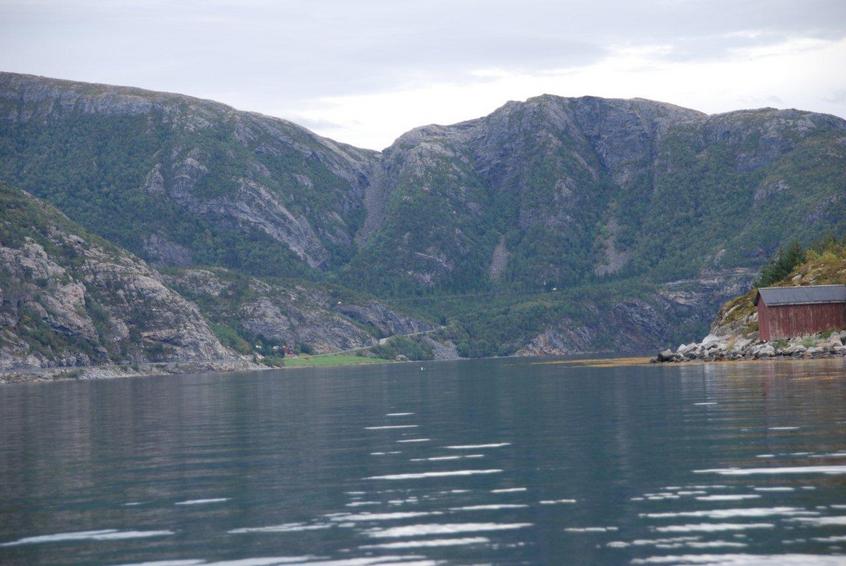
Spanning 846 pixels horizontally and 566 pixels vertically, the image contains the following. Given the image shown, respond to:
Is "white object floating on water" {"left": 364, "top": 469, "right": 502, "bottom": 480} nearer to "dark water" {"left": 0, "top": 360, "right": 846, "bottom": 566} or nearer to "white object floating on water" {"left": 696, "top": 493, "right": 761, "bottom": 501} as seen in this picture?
"dark water" {"left": 0, "top": 360, "right": 846, "bottom": 566}

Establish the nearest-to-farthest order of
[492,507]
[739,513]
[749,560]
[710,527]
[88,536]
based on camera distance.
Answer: [749,560] → [710,527] → [739,513] → [88,536] → [492,507]

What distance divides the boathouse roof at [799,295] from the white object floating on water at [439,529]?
295ft

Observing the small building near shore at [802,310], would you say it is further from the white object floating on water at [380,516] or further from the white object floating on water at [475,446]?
the white object floating on water at [380,516]

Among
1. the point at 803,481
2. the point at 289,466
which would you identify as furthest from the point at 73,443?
the point at 803,481

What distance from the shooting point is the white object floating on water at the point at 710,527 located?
68.5ft

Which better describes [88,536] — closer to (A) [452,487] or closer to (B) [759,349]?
(A) [452,487]

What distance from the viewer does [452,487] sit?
2748 cm

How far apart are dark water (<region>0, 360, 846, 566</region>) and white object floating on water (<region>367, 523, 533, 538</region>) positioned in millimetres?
65

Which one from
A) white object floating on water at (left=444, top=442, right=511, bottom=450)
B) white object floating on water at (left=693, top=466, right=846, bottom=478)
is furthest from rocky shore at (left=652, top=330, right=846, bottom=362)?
white object floating on water at (left=693, top=466, right=846, bottom=478)

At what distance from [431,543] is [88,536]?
7.85 m

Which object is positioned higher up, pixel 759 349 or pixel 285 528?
pixel 285 528

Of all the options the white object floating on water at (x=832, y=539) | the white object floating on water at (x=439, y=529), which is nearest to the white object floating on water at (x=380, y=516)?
the white object floating on water at (x=439, y=529)

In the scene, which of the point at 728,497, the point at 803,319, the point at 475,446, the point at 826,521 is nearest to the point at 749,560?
the point at 826,521

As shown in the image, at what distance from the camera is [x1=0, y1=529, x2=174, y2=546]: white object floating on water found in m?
22.9
